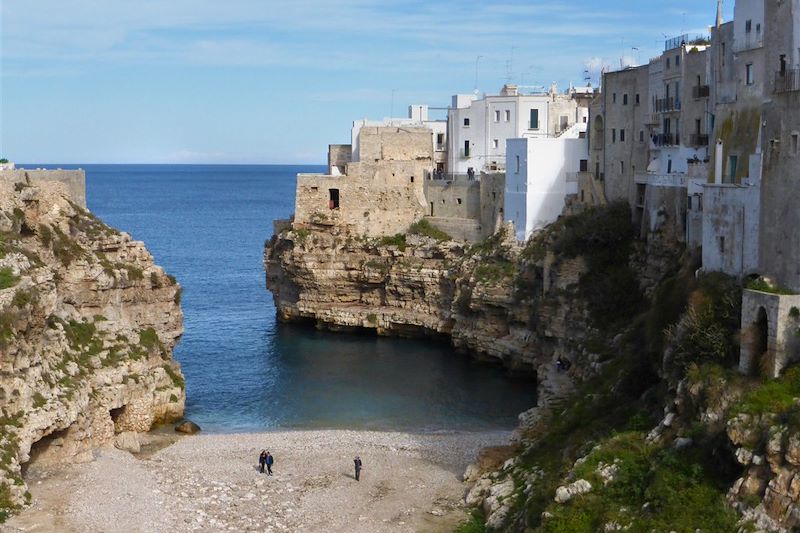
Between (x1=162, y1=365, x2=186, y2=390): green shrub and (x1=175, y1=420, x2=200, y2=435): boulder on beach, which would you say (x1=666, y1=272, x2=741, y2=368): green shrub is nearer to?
(x1=175, y1=420, x2=200, y2=435): boulder on beach

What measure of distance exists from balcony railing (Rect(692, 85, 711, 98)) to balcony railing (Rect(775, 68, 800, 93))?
13.2 meters

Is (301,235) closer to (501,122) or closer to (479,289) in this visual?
(479,289)

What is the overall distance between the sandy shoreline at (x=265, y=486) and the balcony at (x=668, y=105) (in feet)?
52.4

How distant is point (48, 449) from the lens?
3950 centimetres

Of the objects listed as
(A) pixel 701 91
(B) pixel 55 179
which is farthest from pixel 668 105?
(B) pixel 55 179

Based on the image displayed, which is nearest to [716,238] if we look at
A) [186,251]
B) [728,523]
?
[728,523]

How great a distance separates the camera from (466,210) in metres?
67.7

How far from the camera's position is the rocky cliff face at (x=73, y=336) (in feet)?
122

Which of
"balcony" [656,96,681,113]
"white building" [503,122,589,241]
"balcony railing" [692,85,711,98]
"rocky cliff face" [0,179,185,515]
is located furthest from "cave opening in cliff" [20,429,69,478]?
"white building" [503,122,589,241]

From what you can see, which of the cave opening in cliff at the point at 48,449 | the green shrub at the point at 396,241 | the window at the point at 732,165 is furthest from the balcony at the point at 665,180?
the cave opening in cliff at the point at 48,449

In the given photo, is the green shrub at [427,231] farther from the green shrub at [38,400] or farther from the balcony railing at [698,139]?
the green shrub at [38,400]

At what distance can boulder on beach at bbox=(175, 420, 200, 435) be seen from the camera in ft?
151

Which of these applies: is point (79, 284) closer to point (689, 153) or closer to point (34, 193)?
point (34, 193)

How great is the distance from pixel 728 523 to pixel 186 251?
301 ft
